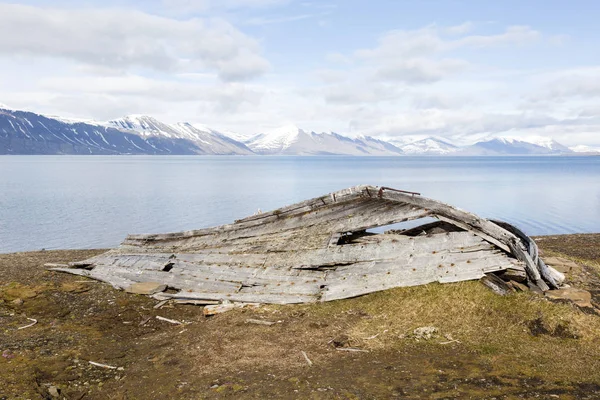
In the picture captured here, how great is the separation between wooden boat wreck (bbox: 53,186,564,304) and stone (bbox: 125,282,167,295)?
16cm

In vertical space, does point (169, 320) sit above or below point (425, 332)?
below

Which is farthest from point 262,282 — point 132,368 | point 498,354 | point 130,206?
point 130,206

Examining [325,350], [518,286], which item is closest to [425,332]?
[325,350]

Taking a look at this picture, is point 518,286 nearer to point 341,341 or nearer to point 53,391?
point 341,341

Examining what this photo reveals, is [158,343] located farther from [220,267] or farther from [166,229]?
[166,229]

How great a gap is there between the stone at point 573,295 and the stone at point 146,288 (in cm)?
1095

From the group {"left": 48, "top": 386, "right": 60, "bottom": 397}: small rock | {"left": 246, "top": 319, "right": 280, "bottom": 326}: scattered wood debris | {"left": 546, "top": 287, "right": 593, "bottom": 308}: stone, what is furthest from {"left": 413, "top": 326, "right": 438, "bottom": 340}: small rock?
{"left": 48, "top": 386, "right": 60, "bottom": 397}: small rock

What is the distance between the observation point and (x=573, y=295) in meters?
10.7

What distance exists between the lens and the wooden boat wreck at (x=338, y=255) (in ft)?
36.8

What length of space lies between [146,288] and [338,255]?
6495mm

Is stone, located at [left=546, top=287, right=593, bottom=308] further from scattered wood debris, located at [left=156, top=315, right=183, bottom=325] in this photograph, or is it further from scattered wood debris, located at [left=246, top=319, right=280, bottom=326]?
scattered wood debris, located at [left=156, top=315, right=183, bottom=325]

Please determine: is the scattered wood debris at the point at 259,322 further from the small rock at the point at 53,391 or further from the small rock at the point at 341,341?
the small rock at the point at 53,391

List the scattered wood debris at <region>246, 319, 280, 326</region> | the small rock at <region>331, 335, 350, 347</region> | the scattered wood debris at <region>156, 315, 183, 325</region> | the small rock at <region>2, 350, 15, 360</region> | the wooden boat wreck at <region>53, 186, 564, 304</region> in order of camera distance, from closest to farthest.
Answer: the small rock at <region>2, 350, 15, 360</region>, the small rock at <region>331, 335, 350, 347</region>, the scattered wood debris at <region>246, 319, 280, 326</region>, the wooden boat wreck at <region>53, 186, 564, 304</region>, the scattered wood debris at <region>156, 315, 183, 325</region>

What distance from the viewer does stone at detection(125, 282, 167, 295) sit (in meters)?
14.1
